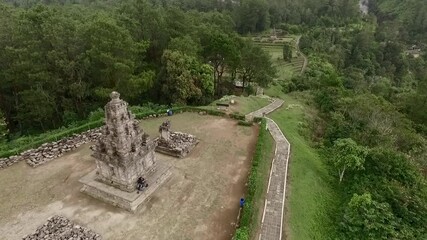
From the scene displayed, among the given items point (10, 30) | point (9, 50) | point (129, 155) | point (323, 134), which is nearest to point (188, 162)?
point (129, 155)

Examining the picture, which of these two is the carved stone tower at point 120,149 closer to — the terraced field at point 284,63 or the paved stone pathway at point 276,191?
the paved stone pathway at point 276,191

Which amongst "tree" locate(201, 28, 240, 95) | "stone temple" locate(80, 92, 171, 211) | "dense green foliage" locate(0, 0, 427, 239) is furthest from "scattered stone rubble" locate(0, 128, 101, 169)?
"tree" locate(201, 28, 240, 95)

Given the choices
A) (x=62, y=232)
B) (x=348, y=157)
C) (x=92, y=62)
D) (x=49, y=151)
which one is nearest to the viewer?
(x=62, y=232)

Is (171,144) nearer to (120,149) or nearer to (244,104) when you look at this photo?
(120,149)

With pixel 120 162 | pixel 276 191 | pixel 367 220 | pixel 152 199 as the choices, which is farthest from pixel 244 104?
pixel 367 220

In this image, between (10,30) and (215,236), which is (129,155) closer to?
(215,236)
